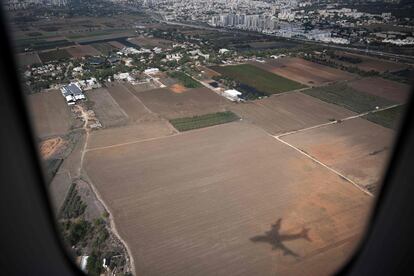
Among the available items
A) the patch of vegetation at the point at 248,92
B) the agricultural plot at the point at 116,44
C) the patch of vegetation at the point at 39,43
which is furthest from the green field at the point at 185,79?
the patch of vegetation at the point at 39,43

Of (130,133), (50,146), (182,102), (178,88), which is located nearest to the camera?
(50,146)

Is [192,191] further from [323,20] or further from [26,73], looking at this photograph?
[323,20]

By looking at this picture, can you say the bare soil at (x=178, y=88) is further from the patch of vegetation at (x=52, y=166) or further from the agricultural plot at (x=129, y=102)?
the patch of vegetation at (x=52, y=166)

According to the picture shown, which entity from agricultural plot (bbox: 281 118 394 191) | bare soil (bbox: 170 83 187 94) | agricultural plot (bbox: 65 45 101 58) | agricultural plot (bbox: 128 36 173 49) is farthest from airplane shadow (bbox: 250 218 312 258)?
agricultural plot (bbox: 128 36 173 49)

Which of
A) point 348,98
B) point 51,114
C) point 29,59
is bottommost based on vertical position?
point 29,59

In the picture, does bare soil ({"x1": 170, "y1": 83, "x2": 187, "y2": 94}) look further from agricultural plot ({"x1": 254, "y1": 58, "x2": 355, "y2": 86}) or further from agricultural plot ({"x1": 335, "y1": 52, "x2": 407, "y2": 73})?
agricultural plot ({"x1": 335, "y1": 52, "x2": 407, "y2": 73})

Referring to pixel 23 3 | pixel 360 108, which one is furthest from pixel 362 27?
pixel 23 3

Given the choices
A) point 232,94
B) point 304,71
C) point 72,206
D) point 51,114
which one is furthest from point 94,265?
point 304,71

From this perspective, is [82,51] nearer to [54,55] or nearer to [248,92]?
[54,55]
